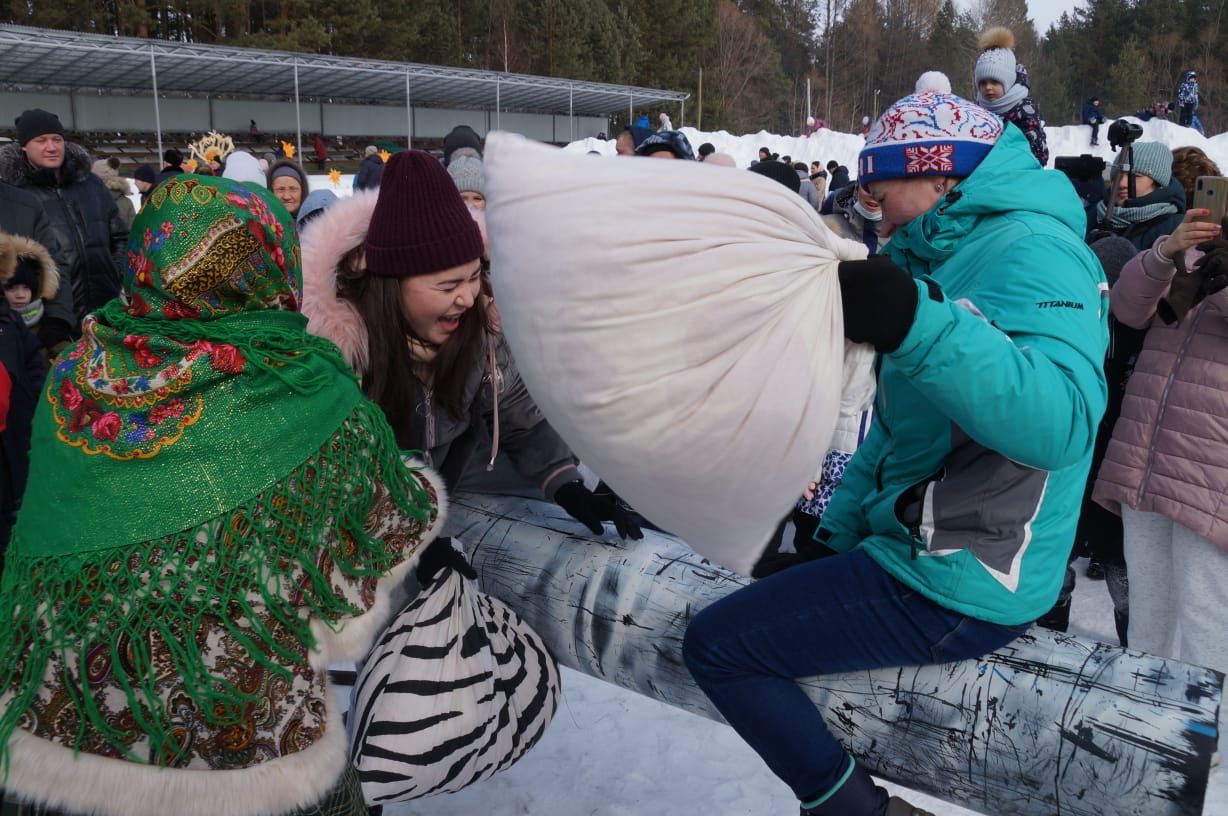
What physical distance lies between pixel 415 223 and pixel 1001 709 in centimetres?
161

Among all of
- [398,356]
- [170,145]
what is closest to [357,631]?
[398,356]

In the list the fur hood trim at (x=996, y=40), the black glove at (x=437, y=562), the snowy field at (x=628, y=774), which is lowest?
the snowy field at (x=628, y=774)

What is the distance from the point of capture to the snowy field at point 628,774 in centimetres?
266

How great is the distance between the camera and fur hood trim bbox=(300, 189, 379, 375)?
2.18 m

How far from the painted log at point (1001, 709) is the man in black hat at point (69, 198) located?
4.25 metres

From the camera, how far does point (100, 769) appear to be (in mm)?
1506

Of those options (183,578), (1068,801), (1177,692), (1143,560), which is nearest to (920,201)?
(1177,692)

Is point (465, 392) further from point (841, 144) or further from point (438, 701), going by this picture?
point (841, 144)

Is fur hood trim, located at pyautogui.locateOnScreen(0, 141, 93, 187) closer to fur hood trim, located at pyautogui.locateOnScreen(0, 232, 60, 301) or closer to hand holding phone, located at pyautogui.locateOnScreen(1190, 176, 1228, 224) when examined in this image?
fur hood trim, located at pyautogui.locateOnScreen(0, 232, 60, 301)

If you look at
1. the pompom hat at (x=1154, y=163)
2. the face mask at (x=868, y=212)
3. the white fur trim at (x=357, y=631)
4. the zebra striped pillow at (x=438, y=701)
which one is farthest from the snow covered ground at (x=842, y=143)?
the white fur trim at (x=357, y=631)

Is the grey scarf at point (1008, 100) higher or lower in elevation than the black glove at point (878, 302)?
higher

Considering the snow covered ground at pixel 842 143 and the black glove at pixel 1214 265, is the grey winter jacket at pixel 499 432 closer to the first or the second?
the black glove at pixel 1214 265

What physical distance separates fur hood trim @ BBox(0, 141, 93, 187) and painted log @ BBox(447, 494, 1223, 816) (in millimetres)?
4707

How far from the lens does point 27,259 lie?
414 centimetres
